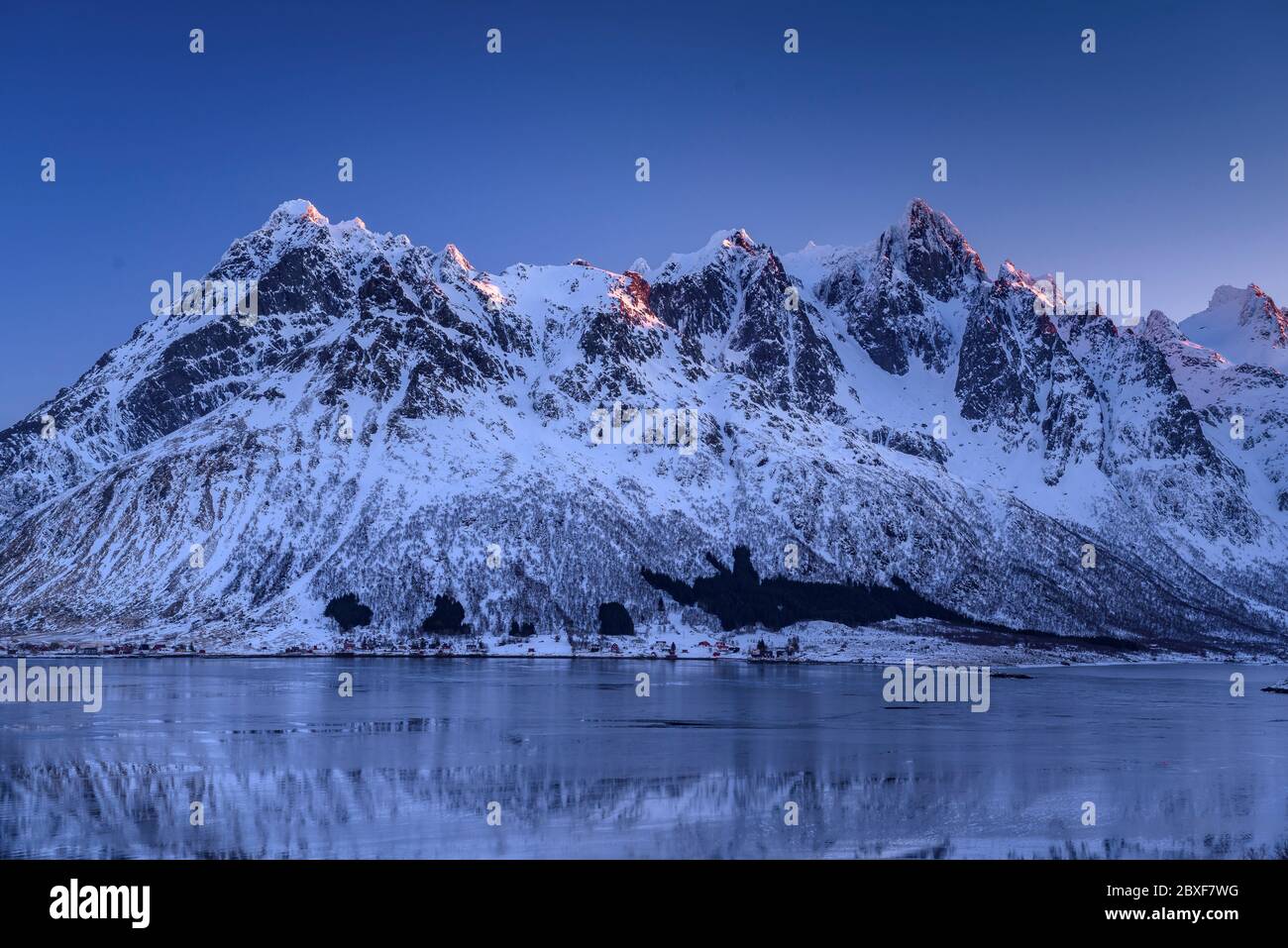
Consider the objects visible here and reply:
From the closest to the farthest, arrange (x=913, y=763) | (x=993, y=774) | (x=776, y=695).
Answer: (x=993, y=774), (x=913, y=763), (x=776, y=695)

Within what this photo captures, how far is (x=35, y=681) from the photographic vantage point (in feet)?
467

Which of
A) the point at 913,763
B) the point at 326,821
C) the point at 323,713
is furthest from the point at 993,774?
the point at 323,713

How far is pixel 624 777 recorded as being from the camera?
70.8 m

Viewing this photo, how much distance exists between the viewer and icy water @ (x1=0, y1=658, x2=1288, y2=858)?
5262cm

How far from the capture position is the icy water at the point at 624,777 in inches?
2072
